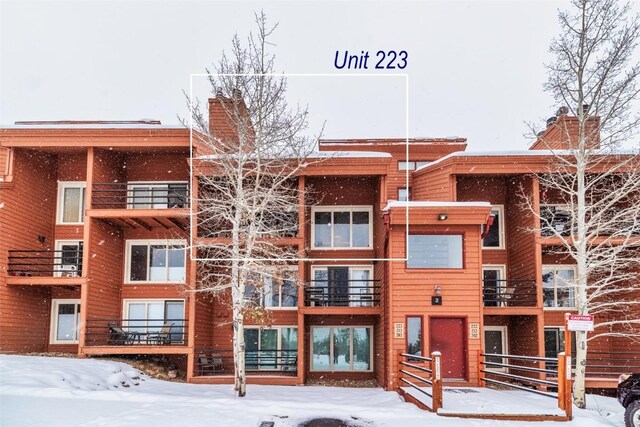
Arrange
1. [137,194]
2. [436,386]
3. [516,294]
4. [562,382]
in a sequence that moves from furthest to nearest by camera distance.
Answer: [137,194], [516,294], [436,386], [562,382]

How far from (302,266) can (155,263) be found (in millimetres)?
5806

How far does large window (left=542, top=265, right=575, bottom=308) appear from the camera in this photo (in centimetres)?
2002

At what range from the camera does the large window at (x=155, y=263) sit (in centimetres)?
2064

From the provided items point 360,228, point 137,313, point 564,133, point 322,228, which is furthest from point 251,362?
point 564,133

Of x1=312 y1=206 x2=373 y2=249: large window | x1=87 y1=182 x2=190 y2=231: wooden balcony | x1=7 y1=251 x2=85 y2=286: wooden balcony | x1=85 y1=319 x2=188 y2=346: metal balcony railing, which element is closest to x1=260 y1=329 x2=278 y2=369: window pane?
x1=85 y1=319 x2=188 y2=346: metal balcony railing

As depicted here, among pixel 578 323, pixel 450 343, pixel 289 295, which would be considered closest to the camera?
pixel 578 323

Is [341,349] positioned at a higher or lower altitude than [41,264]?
lower

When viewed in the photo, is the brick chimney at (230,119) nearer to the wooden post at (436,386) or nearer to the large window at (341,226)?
the large window at (341,226)

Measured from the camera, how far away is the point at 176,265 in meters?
20.7

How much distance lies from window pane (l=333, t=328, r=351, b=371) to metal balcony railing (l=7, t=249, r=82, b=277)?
29.6ft

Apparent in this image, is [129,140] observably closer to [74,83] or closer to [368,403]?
[368,403]

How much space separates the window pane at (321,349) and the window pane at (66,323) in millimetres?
8367

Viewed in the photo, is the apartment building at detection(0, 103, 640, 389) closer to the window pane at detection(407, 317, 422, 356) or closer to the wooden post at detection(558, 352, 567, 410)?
the window pane at detection(407, 317, 422, 356)

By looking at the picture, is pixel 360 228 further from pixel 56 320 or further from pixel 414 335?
pixel 56 320
